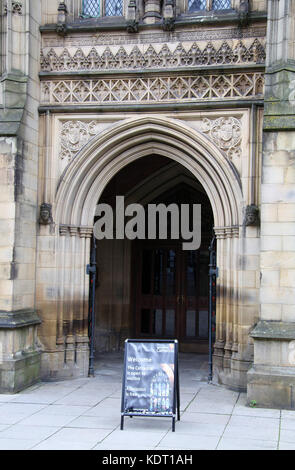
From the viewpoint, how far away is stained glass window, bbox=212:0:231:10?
9.88m

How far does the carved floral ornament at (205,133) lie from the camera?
9547mm

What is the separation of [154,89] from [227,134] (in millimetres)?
1405

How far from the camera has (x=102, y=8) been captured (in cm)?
1029

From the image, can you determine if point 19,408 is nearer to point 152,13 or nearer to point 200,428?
point 200,428

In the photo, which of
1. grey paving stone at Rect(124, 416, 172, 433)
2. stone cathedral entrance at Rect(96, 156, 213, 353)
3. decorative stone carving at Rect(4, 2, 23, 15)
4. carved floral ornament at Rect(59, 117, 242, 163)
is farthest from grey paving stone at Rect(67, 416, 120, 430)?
decorative stone carving at Rect(4, 2, 23, 15)

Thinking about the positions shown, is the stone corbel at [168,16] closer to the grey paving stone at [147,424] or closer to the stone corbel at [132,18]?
the stone corbel at [132,18]

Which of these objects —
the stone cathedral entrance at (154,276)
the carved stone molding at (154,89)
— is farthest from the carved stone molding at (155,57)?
the stone cathedral entrance at (154,276)

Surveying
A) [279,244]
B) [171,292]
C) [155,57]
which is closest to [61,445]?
[279,244]

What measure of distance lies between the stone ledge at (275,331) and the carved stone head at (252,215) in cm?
170

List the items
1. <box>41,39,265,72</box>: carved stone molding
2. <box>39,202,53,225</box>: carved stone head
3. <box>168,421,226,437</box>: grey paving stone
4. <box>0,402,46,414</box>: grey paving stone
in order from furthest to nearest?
<box>39,202,53,225</box>: carved stone head < <box>41,39,265,72</box>: carved stone molding < <box>0,402,46,414</box>: grey paving stone < <box>168,421,226,437</box>: grey paving stone

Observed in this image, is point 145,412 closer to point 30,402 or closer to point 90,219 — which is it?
point 30,402

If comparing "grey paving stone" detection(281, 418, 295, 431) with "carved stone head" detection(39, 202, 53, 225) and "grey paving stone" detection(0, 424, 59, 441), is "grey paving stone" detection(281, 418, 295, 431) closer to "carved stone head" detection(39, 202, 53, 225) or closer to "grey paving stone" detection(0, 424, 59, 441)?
"grey paving stone" detection(0, 424, 59, 441)

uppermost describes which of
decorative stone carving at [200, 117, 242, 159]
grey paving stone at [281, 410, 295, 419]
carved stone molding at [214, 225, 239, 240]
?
decorative stone carving at [200, 117, 242, 159]
